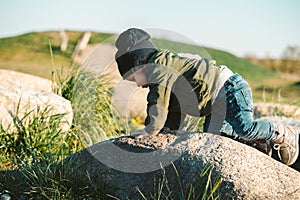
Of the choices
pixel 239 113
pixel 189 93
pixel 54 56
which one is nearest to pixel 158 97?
pixel 189 93

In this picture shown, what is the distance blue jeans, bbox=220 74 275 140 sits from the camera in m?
4.03

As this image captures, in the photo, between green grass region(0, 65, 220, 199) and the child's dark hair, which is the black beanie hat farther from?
green grass region(0, 65, 220, 199)

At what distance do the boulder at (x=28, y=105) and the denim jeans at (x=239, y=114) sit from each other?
1.50m

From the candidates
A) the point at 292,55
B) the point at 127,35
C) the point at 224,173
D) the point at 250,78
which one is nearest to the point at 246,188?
the point at 224,173

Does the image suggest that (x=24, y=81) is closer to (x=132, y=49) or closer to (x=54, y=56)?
(x=132, y=49)

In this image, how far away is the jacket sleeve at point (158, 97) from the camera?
3.47 meters

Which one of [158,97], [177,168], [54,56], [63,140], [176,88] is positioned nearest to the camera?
[177,168]

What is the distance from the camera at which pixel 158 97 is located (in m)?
3.50

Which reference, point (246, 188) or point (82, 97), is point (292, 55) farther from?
point (246, 188)

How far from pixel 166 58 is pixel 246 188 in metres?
1.23

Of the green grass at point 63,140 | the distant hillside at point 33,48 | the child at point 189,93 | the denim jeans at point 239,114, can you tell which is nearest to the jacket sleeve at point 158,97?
the child at point 189,93

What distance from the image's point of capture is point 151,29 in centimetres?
407

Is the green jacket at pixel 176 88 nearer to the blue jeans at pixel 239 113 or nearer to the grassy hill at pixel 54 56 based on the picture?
the blue jeans at pixel 239 113

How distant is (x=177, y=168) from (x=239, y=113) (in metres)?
1.04
